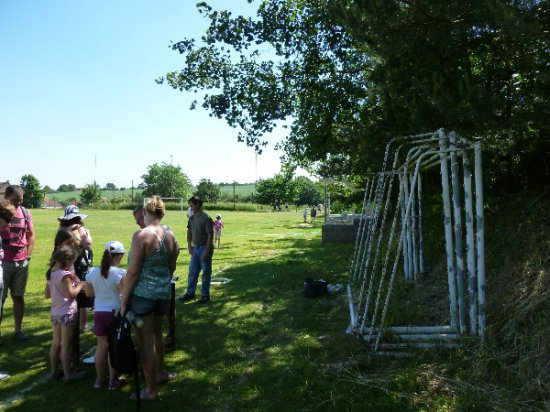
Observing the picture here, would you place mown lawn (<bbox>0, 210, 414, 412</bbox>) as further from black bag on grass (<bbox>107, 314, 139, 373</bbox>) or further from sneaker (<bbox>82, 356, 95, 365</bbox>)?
black bag on grass (<bbox>107, 314, 139, 373</bbox>)

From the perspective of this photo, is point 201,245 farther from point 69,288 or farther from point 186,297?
point 69,288

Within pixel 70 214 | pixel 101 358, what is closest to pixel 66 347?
pixel 101 358

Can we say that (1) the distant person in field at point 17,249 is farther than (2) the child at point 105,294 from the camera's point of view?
Yes

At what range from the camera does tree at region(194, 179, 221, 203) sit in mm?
87619

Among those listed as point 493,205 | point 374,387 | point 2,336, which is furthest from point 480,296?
point 2,336

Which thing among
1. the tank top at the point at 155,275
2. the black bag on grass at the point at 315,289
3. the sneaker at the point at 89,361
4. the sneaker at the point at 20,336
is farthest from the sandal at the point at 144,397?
the black bag on grass at the point at 315,289

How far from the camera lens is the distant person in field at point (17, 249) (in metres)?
4.99

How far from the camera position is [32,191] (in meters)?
79.5

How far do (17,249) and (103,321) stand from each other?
1.99m

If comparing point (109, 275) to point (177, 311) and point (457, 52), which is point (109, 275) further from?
point (457, 52)

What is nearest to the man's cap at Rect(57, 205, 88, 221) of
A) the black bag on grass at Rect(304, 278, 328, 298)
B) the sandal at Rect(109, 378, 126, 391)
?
the sandal at Rect(109, 378, 126, 391)

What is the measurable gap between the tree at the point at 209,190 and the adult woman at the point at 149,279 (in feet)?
274

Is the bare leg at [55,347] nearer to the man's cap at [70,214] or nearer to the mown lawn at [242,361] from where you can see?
the mown lawn at [242,361]

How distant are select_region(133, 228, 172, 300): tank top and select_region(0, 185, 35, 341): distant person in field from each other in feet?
7.83
